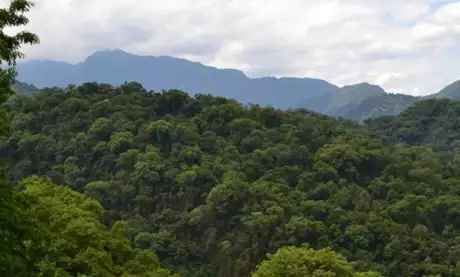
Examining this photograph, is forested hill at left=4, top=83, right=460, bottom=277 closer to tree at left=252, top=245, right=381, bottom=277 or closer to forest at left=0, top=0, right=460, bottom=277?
forest at left=0, top=0, right=460, bottom=277

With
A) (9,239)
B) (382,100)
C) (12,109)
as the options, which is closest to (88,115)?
(12,109)

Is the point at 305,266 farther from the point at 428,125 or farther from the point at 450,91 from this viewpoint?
the point at 450,91

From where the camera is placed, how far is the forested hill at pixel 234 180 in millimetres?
25094

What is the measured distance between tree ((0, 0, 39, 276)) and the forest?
1366cm

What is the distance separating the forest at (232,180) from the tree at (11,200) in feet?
44.8

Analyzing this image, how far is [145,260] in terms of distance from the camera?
49.1 ft

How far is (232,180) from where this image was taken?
26.9m

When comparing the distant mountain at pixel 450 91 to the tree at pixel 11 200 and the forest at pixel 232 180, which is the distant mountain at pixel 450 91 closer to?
the forest at pixel 232 180

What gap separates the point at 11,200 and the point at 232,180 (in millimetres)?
21312

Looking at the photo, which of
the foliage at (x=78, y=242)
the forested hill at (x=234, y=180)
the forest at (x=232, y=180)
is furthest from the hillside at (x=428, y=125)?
the foliage at (x=78, y=242)

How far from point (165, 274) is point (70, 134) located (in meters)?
18.6

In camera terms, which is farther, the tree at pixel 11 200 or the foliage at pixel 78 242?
the foliage at pixel 78 242

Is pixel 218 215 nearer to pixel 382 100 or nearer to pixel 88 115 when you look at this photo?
pixel 88 115

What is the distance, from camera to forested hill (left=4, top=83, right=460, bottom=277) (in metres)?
25.1
